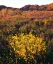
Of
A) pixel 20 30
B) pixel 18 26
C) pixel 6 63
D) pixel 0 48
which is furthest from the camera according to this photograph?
pixel 18 26

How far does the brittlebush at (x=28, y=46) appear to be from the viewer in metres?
17.0

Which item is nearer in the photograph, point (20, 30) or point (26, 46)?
point (26, 46)

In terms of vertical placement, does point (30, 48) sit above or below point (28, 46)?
below

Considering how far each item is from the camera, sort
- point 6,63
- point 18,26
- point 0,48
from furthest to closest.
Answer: point 18,26, point 0,48, point 6,63

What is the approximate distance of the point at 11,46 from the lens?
18.1 metres

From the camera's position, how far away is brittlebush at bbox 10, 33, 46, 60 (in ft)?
55.9

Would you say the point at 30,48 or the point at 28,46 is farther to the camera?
the point at 28,46

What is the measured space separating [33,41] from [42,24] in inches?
296

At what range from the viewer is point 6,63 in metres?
16.7

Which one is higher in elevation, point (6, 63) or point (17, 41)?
point (17, 41)

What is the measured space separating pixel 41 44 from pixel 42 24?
745cm

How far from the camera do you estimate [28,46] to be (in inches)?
682

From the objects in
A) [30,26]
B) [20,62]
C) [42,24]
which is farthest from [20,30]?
[20,62]

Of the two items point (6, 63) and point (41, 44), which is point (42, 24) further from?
point (6, 63)
